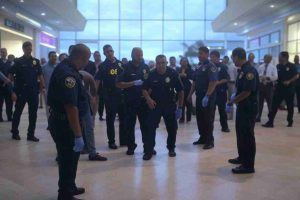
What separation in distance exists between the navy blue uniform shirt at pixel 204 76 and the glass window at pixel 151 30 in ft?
70.0

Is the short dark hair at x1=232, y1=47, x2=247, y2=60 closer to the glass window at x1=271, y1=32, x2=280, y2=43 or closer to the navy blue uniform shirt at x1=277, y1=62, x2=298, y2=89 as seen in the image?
the navy blue uniform shirt at x1=277, y1=62, x2=298, y2=89

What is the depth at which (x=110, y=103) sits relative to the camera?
6082mm

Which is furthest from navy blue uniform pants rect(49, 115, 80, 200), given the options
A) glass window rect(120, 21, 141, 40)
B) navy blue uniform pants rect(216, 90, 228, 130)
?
glass window rect(120, 21, 141, 40)

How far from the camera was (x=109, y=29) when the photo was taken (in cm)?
2747

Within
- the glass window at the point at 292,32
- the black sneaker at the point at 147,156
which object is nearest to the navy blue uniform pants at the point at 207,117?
the black sneaker at the point at 147,156

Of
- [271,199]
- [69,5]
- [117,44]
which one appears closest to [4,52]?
[271,199]

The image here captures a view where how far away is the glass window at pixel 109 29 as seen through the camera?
90.1 feet

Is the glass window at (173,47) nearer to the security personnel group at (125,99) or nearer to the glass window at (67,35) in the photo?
the glass window at (67,35)

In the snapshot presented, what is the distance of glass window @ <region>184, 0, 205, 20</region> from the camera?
27453 mm

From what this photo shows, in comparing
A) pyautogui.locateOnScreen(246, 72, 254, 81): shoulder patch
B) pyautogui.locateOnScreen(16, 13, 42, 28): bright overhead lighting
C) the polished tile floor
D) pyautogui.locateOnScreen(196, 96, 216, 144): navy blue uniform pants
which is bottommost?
the polished tile floor

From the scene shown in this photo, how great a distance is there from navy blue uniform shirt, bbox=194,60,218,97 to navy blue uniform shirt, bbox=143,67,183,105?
0.81 m

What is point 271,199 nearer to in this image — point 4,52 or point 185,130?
point 185,130

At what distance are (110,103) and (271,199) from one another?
9.94 feet

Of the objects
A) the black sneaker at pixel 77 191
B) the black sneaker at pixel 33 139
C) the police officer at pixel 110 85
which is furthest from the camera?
the black sneaker at pixel 33 139
